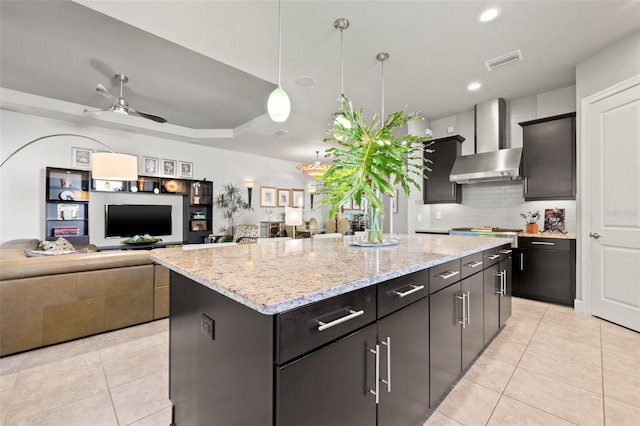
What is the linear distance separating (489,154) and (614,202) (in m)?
1.58

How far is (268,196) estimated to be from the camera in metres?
8.20

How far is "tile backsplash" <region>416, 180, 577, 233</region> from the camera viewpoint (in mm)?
3906

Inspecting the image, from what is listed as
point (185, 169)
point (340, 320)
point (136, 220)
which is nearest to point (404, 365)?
point (340, 320)

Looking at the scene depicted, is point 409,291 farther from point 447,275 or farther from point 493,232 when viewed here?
point 493,232

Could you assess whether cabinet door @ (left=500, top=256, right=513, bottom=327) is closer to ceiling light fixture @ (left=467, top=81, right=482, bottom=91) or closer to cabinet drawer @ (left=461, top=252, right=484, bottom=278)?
cabinet drawer @ (left=461, top=252, right=484, bottom=278)

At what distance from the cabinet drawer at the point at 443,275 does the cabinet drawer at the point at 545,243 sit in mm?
2626

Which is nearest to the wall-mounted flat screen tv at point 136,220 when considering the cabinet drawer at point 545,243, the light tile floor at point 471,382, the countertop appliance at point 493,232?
the light tile floor at point 471,382

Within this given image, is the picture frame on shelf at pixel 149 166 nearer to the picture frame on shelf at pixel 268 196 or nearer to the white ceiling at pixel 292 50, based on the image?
the white ceiling at pixel 292 50

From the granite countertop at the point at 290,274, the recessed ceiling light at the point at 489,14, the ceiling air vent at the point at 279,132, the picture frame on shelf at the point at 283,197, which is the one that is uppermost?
the recessed ceiling light at the point at 489,14

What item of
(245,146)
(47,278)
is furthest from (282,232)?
(47,278)

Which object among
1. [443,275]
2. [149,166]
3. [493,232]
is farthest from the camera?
[149,166]

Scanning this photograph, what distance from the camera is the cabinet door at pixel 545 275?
3.33 meters

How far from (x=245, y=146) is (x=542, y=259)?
20.7 feet

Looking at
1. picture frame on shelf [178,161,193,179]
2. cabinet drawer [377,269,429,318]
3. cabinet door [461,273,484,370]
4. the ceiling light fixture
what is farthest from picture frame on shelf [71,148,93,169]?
the ceiling light fixture
